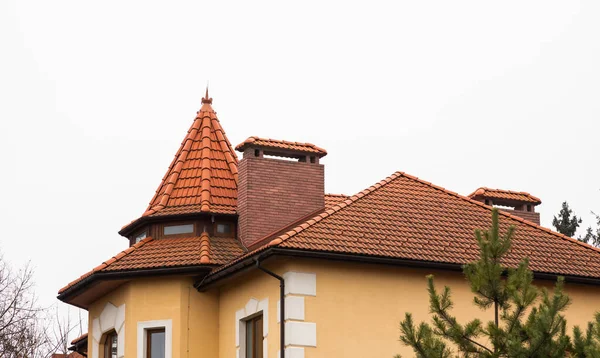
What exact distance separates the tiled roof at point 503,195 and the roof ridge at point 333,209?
2636 mm

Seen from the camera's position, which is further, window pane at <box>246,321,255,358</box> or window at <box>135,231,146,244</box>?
window at <box>135,231,146,244</box>

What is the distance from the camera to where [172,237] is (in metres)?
25.2

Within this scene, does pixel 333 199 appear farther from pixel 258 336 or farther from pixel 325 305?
pixel 325 305

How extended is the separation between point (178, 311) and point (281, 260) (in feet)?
9.78

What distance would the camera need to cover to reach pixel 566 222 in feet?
168

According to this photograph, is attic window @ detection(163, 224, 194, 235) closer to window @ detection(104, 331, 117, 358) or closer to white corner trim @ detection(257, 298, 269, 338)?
window @ detection(104, 331, 117, 358)

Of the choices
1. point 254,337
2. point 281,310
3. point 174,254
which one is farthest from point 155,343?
point 281,310

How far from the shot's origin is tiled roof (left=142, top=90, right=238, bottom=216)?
25453 mm

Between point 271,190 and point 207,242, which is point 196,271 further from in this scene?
point 271,190

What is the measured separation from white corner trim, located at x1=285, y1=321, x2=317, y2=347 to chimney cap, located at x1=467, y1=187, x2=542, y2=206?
7719 millimetres

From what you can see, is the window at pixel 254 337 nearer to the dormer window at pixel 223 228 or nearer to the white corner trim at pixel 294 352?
the white corner trim at pixel 294 352

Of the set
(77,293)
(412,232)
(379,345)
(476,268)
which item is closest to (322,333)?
(379,345)

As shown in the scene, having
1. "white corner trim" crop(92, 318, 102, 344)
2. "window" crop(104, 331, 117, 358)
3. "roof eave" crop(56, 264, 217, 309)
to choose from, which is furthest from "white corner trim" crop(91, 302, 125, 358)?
"roof eave" crop(56, 264, 217, 309)

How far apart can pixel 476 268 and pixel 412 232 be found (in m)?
5.52
